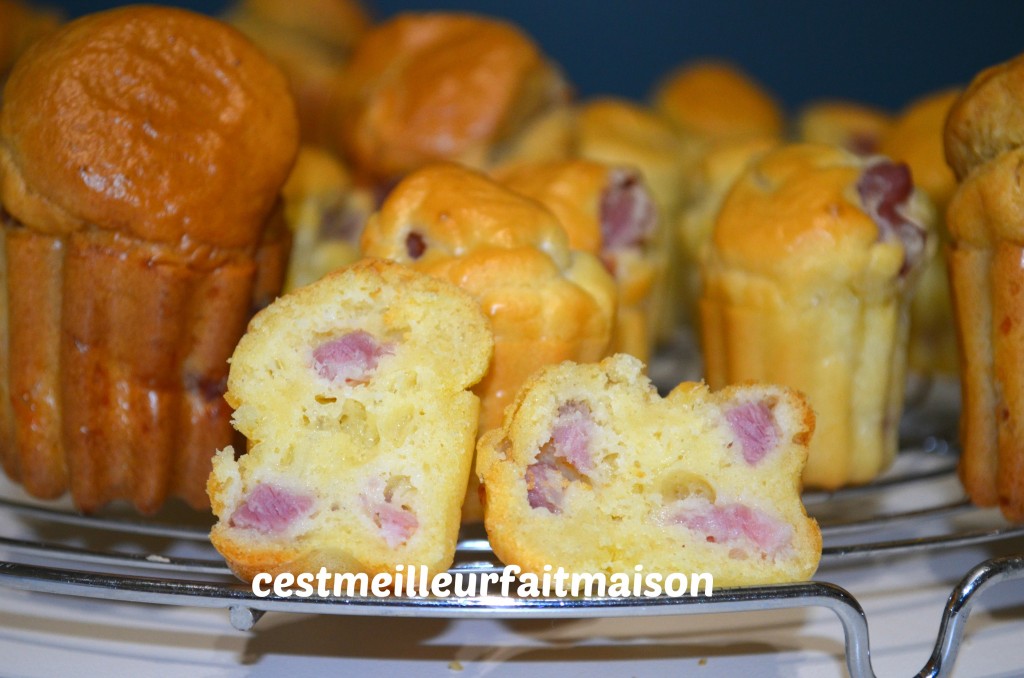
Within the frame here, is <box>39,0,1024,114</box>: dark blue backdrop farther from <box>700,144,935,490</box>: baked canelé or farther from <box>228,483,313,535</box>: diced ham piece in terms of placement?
<box>228,483,313,535</box>: diced ham piece

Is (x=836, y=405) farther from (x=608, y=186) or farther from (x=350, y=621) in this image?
(x=350, y=621)

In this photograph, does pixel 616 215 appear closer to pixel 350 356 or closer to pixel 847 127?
pixel 350 356

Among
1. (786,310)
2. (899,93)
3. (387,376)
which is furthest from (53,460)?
(899,93)

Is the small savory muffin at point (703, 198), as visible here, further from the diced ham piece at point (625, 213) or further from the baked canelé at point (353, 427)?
the baked canelé at point (353, 427)

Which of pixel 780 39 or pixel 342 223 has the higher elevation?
pixel 780 39

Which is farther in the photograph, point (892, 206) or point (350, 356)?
point (892, 206)

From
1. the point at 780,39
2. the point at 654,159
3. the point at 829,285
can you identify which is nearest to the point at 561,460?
the point at 829,285
